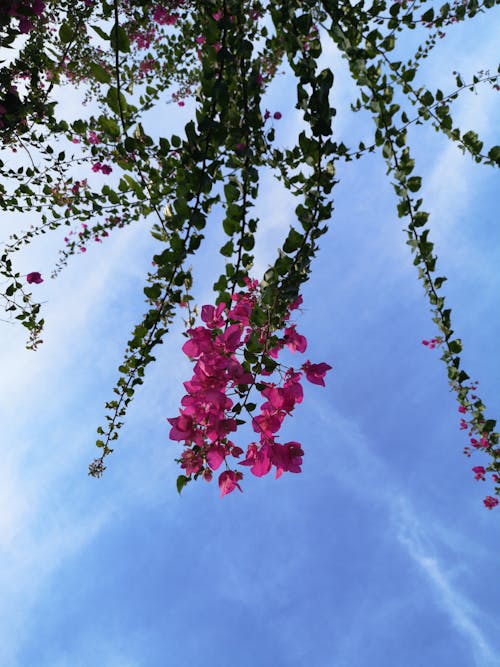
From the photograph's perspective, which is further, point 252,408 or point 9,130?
point 9,130

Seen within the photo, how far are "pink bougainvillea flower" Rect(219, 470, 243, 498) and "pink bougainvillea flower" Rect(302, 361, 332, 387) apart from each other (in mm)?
631

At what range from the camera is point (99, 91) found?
6.79 meters

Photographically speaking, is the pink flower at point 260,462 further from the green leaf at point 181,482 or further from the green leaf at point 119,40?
the green leaf at point 119,40

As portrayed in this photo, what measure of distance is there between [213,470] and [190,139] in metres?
1.42

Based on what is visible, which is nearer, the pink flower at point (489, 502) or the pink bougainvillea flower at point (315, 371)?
the pink bougainvillea flower at point (315, 371)

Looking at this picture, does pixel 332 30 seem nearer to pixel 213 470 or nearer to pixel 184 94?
pixel 213 470

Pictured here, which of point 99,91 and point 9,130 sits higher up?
point 99,91

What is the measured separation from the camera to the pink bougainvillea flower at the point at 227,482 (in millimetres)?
2020

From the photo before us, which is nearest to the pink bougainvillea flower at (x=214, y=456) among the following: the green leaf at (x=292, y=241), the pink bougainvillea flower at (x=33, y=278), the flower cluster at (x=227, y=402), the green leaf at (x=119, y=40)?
the flower cluster at (x=227, y=402)

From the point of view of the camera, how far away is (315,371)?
2244 mm

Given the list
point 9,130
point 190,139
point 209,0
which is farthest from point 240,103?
point 9,130

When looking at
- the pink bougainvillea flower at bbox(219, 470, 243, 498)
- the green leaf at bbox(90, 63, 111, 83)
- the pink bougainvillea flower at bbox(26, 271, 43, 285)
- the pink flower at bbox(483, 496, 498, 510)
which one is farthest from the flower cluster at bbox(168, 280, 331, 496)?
the pink flower at bbox(483, 496, 498, 510)

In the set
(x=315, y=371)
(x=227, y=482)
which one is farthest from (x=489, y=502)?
(x=227, y=482)

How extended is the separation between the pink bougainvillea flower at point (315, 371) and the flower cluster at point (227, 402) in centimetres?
12
